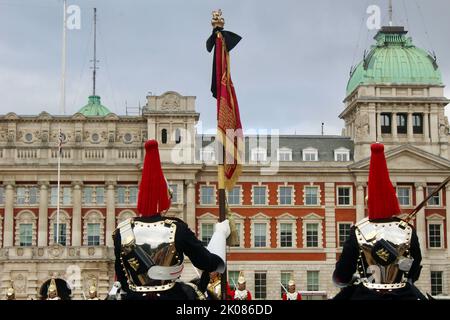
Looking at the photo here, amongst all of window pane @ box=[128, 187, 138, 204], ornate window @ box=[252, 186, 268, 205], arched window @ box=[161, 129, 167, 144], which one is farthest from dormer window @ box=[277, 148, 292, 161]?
window pane @ box=[128, 187, 138, 204]

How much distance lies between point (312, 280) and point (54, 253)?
1632cm

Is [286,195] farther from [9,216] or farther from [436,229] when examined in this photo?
[9,216]

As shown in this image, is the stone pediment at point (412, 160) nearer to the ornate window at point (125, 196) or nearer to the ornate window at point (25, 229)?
the ornate window at point (125, 196)

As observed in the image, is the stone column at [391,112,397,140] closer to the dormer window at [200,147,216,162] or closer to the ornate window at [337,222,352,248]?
the ornate window at [337,222,352,248]

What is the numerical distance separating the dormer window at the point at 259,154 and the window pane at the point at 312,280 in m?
7.97

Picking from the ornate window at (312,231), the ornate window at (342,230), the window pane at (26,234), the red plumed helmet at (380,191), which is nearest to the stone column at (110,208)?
the window pane at (26,234)

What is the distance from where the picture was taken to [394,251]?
9781 millimetres

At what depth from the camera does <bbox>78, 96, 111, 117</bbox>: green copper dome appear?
6425 centimetres

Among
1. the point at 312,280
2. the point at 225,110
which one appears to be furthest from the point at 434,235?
the point at 225,110

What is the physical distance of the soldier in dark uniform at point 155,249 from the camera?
9.73 m

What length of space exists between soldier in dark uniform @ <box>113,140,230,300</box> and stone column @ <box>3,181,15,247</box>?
151ft
